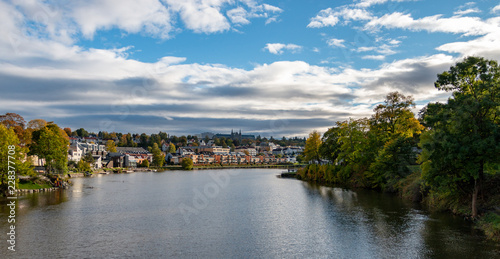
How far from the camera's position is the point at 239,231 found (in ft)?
81.8

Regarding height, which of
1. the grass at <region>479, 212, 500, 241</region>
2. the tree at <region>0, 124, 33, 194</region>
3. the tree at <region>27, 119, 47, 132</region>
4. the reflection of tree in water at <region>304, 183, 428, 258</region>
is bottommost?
the reflection of tree in water at <region>304, 183, 428, 258</region>

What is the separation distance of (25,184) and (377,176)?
172 ft

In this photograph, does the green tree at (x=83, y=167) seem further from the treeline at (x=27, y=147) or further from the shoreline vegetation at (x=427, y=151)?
the shoreline vegetation at (x=427, y=151)

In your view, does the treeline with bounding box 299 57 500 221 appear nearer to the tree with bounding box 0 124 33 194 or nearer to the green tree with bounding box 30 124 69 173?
the tree with bounding box 0 124 33 194

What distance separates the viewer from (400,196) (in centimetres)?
4281

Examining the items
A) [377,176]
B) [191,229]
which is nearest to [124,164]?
[377,176]

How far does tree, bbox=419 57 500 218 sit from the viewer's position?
2339 centimetres

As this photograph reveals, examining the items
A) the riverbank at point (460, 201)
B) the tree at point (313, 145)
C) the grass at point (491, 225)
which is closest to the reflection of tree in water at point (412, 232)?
the grass at point (491, 225)

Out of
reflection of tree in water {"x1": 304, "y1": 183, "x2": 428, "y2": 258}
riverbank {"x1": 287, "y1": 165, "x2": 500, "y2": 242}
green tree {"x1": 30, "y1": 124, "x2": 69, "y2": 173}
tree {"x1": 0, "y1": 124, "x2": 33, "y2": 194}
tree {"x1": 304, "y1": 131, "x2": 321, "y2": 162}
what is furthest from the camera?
tree {"x1": 304, "y1": 131, "x2": 321, "y2": 162}

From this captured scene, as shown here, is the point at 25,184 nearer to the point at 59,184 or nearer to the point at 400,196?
the point at 59,184

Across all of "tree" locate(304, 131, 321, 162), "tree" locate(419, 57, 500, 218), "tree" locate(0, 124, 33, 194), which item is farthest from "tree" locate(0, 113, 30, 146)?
"tree" locate(419, 57, 500, 218)

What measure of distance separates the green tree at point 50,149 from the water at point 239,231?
2390 centimetres

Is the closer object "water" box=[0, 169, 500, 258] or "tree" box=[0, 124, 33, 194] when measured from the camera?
"water" box=[0, 169, 500, 258]

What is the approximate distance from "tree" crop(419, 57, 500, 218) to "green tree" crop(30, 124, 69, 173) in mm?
58562
